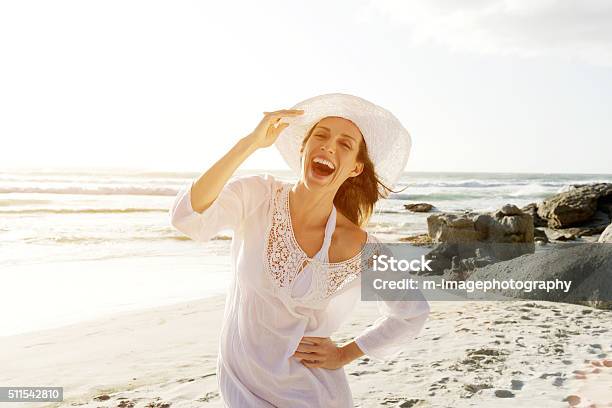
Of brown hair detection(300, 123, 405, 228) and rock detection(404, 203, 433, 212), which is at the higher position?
brown hair detection(300, 123, 405, 228)

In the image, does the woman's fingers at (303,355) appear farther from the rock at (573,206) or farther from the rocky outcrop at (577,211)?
the rock at (573,206)

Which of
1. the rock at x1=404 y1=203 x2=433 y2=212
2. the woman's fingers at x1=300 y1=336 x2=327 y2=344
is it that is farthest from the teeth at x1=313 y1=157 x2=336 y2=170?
the rock at x1=404 y1=203 x2=433 y2=212

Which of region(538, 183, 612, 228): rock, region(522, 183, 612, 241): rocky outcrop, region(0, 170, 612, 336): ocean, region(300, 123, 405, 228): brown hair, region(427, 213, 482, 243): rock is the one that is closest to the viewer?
region(300, 123, 405, 228): brown hair

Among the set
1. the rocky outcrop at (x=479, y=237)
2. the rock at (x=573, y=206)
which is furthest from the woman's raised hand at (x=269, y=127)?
the rock at (x=573, y=206)

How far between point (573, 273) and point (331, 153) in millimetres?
6323

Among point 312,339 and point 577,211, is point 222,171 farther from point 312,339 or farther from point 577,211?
point 577,211

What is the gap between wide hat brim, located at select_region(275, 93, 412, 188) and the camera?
2.73 meters

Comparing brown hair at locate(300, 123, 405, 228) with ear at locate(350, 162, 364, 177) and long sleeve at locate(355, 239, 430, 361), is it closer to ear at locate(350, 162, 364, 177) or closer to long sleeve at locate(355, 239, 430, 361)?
ear at locate(350, 162, 364, 177)

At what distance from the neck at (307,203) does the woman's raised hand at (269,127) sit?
0.83 feet

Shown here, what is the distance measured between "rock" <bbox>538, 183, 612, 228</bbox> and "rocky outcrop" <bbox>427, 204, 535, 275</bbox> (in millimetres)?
6830

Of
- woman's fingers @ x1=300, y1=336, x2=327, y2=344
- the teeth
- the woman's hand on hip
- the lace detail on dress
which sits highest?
the teeth

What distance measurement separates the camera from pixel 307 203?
2.66 metres

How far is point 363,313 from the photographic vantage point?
7.67 m

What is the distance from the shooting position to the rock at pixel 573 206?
1805 centimetres
